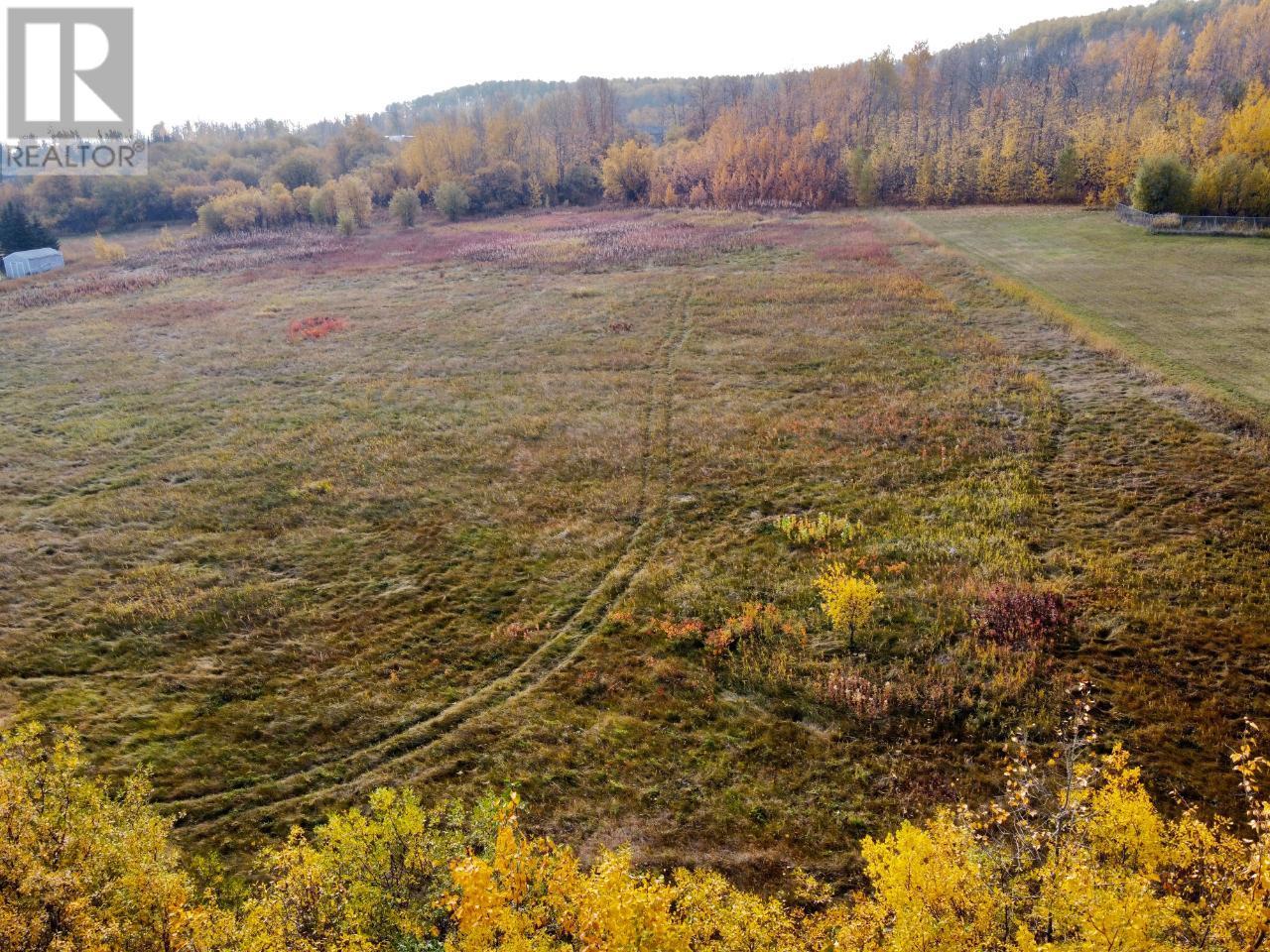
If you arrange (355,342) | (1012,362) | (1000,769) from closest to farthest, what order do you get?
1. (1000,769)
2. (1012,362)
3. (355,342)

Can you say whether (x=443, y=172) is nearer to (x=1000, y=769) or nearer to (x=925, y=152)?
(x=925, y=152)

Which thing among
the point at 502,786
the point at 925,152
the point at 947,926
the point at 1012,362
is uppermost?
the point at 925,152

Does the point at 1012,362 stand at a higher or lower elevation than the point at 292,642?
higher

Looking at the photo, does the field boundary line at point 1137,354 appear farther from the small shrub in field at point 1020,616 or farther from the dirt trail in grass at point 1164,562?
the small shrub in field at point 1020,616

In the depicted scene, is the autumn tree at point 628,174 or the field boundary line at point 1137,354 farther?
the autumn tree at point 628,174

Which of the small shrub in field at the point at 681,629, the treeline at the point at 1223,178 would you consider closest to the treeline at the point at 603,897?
the small shrub in field at the point at 681,629

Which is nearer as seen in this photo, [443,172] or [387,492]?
[387,492]

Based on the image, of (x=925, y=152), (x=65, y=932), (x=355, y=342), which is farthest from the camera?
(x=925, y=152)

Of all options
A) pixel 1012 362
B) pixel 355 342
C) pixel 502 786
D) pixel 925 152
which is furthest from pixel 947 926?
pixel 925 152
